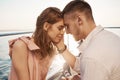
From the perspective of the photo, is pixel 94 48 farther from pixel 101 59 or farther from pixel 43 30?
pixel 43 30

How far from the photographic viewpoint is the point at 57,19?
1.48 meters

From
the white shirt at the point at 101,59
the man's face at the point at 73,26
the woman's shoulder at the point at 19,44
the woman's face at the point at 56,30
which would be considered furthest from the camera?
the woman's face at the point at 56,30

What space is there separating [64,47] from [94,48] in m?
0.70

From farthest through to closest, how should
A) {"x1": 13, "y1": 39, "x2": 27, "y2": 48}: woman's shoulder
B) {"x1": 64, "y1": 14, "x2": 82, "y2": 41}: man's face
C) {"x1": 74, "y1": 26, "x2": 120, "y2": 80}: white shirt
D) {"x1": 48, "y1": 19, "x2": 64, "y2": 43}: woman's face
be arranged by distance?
{"x1": 48, "y1": 19, "x2": 64, "y2": 43}: woman's face, {"x1": 13, "y1": 39, "x2": 27, "y2": 48}: woman's shoulder, {"x1": 64, "y1": 14, "x2": 82, "y2": 41}: man's face, {"x1": 74, "y1": 26, "x2": 120, "y2": 80}: white shirt

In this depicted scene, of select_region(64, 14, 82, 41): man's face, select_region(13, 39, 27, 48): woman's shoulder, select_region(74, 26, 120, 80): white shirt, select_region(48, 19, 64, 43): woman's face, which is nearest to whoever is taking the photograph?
select_region(74, 26, 120, 80): white shirt

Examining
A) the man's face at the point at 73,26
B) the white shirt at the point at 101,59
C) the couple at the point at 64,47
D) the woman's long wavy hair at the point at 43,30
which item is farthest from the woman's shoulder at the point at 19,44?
the white shirt at the point at 101,59

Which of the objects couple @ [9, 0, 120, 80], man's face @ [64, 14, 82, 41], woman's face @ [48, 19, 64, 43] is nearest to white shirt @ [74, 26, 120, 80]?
couple @ [9, 0, 120, 80]

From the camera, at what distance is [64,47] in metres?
1.68

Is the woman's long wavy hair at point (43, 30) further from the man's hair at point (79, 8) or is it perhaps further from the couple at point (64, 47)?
the man's hair at point (79, 8)

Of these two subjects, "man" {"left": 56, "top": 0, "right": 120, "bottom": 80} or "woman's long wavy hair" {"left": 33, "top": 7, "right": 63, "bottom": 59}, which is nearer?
"man" {"left": 56, "top": 0, "right": 120, "bottom": 80}

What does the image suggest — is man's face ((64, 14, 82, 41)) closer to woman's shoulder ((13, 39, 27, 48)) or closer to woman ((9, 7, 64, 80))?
woman ((9, 7, 64, 80))

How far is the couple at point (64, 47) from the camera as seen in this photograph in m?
0.98

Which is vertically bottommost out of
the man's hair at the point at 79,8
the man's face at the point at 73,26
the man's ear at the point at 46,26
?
the man's ear at the point at 46,26

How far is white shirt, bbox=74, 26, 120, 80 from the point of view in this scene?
0.96 m
